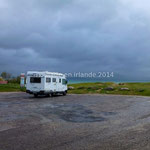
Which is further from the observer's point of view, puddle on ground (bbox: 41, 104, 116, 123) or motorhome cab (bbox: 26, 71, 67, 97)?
motorhome cab (bbox: 26, 71, 67, 97)

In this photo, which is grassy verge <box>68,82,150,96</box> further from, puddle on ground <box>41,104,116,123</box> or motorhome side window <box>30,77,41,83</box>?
puddle on ground <box>41,104,116,123</box>

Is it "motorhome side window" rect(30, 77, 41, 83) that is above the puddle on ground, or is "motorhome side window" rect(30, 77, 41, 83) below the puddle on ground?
above

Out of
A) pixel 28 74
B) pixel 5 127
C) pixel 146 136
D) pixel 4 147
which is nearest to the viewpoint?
pixel 4 147

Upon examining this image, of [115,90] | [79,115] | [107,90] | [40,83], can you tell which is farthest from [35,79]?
[115,90]

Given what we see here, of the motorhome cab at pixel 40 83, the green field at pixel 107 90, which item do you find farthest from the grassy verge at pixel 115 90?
the motorhome cab at pixel 40 83

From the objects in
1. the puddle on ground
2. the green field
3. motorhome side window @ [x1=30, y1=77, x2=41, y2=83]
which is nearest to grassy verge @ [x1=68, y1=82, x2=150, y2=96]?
the green field

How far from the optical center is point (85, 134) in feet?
22.7

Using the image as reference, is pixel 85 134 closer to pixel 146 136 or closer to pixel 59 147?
pixel 59 147

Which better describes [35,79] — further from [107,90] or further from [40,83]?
[107,90]

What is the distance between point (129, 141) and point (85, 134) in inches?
62.8

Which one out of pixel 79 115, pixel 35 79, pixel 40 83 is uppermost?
pixel 35 79

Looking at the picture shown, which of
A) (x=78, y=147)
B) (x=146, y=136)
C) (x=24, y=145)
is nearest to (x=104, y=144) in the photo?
(x=78, y=147)

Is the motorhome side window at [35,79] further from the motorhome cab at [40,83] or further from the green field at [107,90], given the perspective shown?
the green field at [107,90]

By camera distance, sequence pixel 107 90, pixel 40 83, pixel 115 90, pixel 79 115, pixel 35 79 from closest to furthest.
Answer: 1. pixel 79 115
2. pixel 40 83
3. pixel 35 79
4. pixel 115 90
5. pixel 107 90
